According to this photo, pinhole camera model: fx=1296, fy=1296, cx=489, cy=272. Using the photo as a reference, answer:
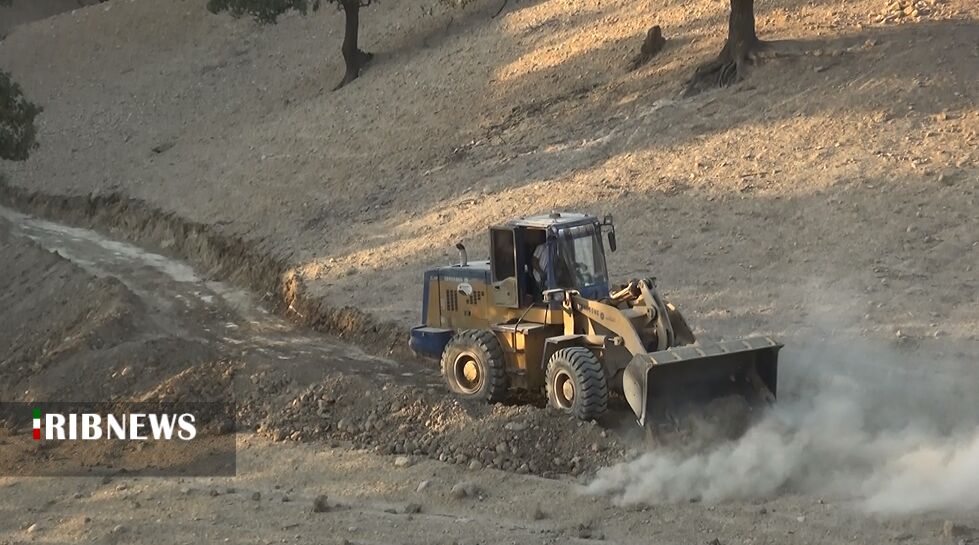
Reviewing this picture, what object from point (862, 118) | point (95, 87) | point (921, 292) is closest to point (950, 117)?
point (862, 118)

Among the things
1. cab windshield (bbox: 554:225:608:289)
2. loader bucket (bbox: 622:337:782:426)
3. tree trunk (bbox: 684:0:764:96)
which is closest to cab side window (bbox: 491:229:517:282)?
cab windshield (bbox: 554:225:608:289)

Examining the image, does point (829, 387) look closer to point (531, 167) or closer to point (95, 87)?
point (531, 167)

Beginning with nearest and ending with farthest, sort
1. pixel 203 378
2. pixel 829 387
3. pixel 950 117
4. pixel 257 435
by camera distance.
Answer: pixel 829 387 → pixel 257 435 → pixel 203 378 → pixel 950 117

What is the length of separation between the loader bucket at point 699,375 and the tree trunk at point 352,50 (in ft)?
81.5

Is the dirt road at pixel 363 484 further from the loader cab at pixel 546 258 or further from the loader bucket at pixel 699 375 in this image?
the loader cab at pixel 546 258

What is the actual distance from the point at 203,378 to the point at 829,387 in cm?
839

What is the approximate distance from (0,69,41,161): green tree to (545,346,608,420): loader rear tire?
44.3 feet

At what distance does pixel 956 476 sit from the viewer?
490 inches

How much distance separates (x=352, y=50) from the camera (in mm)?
37781

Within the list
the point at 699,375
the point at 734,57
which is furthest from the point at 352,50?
the point at 699,375

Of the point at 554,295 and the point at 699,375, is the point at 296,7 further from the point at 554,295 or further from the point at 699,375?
the point at 699,375

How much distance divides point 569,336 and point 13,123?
13.5 metres

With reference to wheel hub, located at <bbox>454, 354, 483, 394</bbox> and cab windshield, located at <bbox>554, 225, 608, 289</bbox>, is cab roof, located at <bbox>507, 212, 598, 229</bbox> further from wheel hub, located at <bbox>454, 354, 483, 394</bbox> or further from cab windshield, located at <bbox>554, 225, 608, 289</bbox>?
wheel hub, located at <bbox>454, 354, 483, 394</bbox>

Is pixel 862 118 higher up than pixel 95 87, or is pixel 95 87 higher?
pixel 95 87
